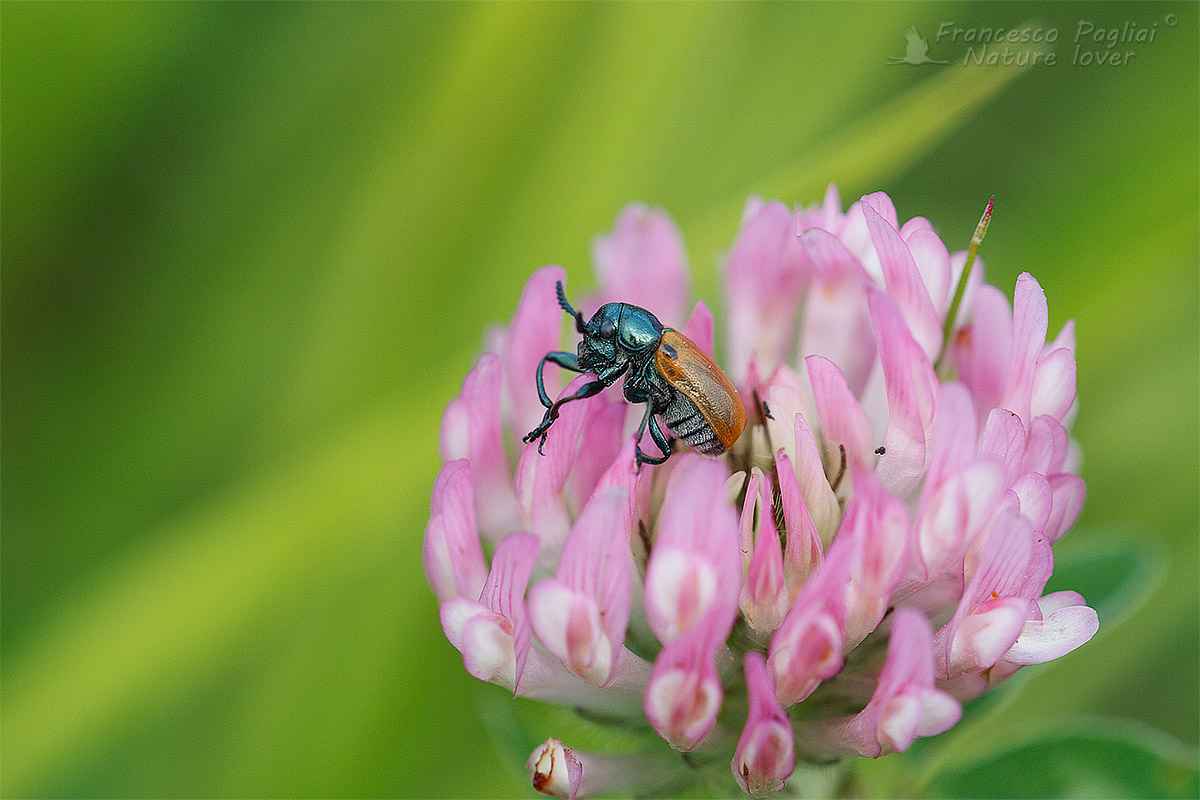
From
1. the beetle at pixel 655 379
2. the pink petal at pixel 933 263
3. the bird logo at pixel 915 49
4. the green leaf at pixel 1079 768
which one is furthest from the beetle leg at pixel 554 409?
the bird logo at pixel 915 49

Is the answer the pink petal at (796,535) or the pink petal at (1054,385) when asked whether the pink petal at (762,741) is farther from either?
the pink petal at (1054,385)

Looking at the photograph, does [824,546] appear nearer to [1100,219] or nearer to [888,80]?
[1100,219]

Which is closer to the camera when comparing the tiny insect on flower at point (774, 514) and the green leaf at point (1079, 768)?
the tiny insect on flower at point (774, 514)

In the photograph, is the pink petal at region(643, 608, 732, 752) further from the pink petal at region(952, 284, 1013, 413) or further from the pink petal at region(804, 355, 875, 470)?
the pink petal at region(952, 284, 1013, 413)

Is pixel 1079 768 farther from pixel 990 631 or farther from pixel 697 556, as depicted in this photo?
pixel 697 556

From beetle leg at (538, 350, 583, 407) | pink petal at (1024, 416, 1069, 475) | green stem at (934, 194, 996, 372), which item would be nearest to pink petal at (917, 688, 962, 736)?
pink petal at (1024, 416, 1069, 475)

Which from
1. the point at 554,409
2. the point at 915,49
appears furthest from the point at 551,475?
the point at 915,49

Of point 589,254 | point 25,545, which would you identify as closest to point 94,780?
point 25,545

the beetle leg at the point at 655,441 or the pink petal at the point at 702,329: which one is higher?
the pink petal at the point at 702,329
